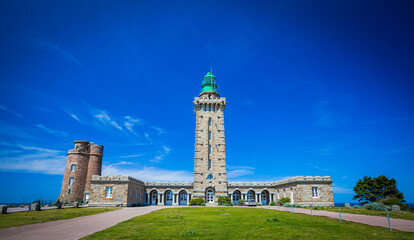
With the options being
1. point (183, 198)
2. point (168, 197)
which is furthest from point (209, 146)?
point (168, 197)

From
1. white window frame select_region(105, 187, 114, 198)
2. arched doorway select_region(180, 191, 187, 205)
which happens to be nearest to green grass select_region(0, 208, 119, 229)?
white window frame select_region(105, 187, 114, 198)

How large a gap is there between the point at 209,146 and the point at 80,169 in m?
25.0

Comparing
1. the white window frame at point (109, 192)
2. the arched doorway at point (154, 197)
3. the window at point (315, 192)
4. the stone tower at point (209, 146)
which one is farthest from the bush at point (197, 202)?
the window at point (315, 192)

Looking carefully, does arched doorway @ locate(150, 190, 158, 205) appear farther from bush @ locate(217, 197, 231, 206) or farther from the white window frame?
bush @ locate(217, 197, 231, 206)

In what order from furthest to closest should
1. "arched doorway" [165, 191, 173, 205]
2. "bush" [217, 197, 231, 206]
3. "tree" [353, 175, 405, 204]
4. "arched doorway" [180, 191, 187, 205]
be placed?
"arched doorway" [180, 191, 187, 205] → "arched doorway" [165, 191, 173, 205] → "bush" [217, 197, 231, 206] → "tree" [353, 175, 405, 204]

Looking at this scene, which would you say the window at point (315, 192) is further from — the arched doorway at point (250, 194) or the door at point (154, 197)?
the door at point (154, 197)

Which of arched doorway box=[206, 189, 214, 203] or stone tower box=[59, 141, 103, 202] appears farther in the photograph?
arched doorway box=[206, 189, 214, 203]

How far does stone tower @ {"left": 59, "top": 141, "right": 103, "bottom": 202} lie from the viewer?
140 ft

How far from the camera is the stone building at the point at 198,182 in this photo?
37.6 metres

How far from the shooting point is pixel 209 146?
48.3 m

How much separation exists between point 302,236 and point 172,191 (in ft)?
135

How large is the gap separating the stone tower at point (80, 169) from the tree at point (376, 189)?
46.1m

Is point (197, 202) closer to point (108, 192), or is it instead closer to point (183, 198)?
point (183, 198)

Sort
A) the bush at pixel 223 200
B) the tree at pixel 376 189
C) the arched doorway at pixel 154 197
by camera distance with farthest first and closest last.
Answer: the arched doorway at pixel 154 197 < the bush at pixel 223 200 < the tree at pixel 376 189
